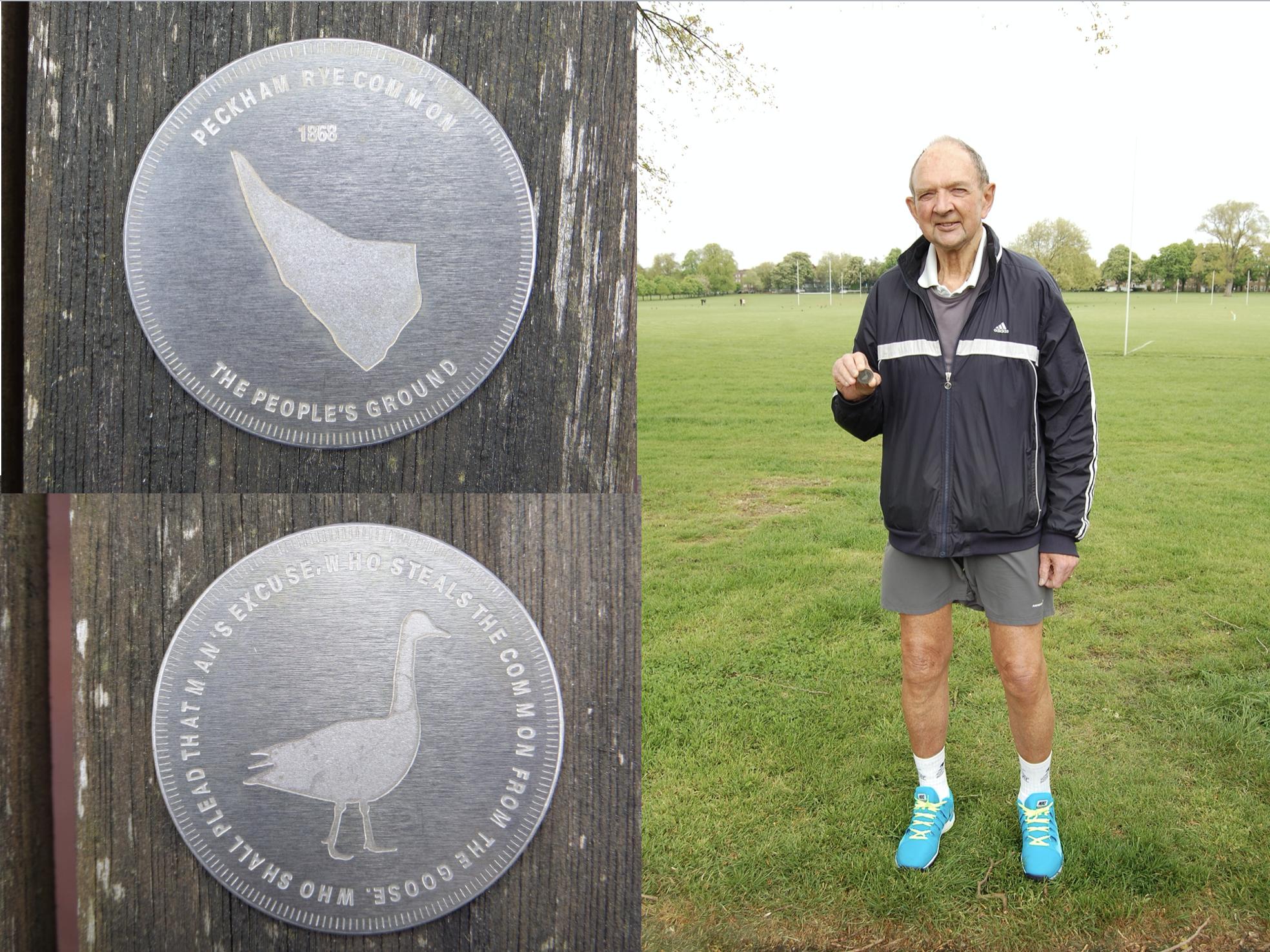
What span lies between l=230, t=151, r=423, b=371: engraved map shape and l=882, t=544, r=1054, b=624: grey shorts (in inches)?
68.1

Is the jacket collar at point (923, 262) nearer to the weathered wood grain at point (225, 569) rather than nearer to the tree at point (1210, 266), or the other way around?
the weathered wood grain at point (225, 569)

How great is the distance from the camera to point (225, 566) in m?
1.35

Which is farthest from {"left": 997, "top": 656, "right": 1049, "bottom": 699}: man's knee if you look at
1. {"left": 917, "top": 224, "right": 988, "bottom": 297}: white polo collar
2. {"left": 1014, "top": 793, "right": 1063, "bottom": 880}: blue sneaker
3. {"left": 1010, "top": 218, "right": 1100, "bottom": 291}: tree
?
{"left": 1010, "top": 218, "right": 1100, "bottom": 291}: tree

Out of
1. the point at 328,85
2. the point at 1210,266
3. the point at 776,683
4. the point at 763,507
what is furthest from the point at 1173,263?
the point at 328,85

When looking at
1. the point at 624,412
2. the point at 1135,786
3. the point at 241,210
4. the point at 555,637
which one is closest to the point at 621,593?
the point at 555,637

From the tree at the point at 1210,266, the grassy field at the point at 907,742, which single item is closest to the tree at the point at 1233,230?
the tree at the point at 1210,266

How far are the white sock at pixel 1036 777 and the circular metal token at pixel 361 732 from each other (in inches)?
77.1

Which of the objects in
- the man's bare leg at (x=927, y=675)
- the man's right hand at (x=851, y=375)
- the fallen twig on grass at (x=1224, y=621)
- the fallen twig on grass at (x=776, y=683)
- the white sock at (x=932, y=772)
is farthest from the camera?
the fallen twig on grass at (x=1224, y=621)

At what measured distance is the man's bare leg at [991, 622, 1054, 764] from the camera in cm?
263

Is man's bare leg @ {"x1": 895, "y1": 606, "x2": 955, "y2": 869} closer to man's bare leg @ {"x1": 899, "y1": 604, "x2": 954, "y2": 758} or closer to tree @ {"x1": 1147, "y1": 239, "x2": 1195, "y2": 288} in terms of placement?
man's bare leg @ {"x1": 899, "y1": 604, "x2": 954, "y2": 758}

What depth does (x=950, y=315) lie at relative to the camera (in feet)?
8.38

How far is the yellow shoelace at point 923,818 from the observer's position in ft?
9.21

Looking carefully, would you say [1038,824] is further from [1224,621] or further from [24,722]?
[1224,621]

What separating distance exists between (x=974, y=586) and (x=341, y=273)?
1.98 metres
